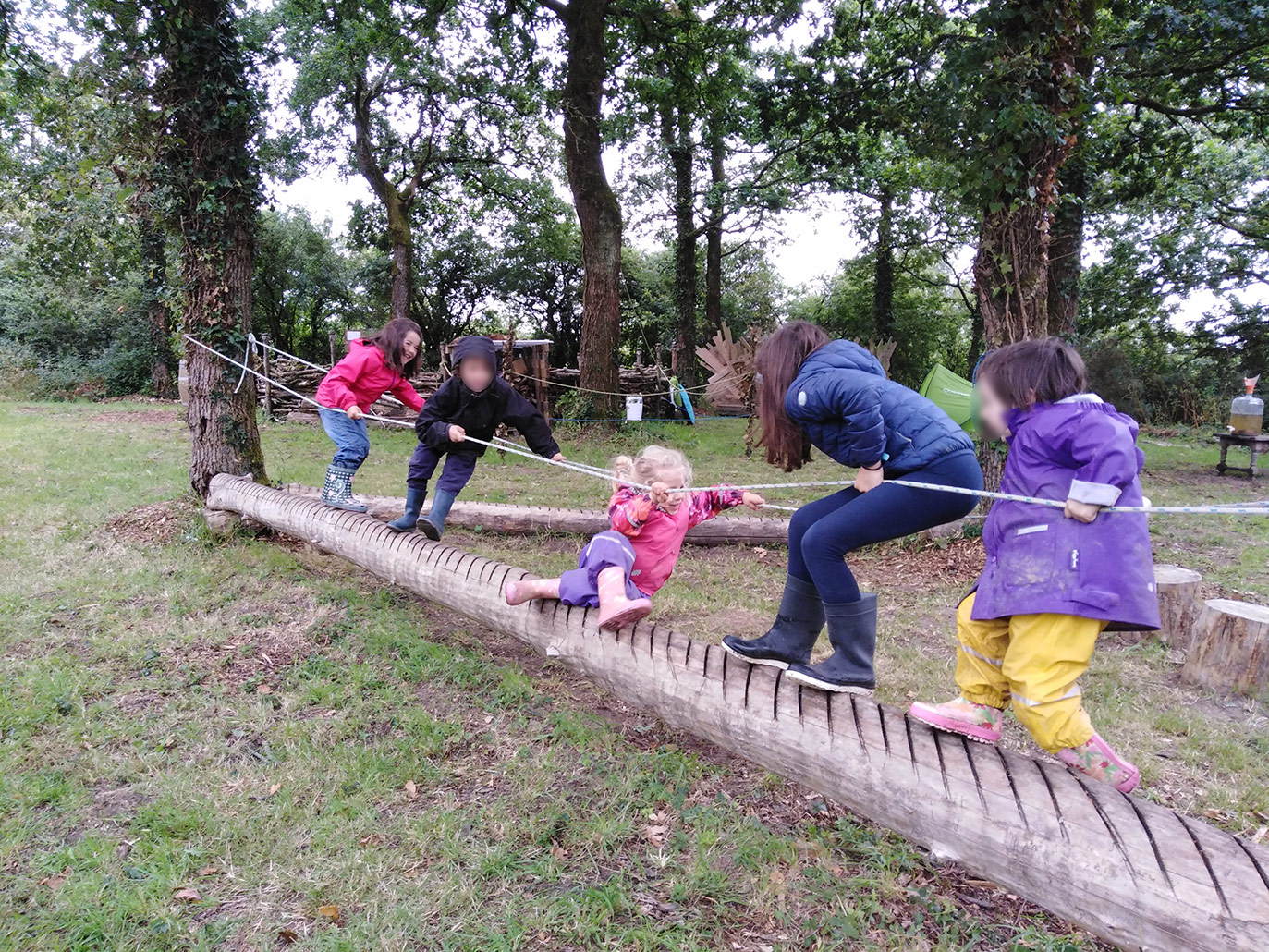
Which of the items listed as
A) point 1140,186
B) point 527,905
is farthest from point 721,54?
point 527,905

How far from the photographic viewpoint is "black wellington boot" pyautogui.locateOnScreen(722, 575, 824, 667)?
10.2 feet

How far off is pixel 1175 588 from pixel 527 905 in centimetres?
431

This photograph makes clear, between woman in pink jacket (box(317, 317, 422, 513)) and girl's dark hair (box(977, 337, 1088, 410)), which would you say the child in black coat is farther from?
girl's dark hair (box(977, 337, 1088, 410))

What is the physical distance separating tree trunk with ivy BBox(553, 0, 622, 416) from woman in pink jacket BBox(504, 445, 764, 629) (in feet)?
33.3

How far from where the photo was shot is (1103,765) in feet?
7.70

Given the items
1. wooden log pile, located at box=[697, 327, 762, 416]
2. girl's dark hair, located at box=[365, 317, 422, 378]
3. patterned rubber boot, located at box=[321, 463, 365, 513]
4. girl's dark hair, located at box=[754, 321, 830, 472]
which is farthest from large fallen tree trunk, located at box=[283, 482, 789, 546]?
wooden log pile, located at box=[697, 327, 762, 416]

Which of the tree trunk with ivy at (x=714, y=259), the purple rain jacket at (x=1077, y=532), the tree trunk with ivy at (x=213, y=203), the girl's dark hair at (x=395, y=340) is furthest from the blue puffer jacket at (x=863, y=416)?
the tree trunk with ivy at (x=714, y=259)

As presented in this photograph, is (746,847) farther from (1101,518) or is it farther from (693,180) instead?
(693,180)

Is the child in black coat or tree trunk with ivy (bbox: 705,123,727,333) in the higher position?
tree trunk with ivy (bbox: 705,123,727,333)

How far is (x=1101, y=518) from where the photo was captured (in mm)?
2215

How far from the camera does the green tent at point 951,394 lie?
8.18 meters

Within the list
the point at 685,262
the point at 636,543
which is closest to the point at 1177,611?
the point at 636,543

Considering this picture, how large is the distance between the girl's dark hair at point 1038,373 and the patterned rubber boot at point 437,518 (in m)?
3.93

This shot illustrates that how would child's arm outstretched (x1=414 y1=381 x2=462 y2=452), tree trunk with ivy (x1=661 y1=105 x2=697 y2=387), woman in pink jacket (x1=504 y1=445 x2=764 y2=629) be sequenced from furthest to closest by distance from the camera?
tree trunk with ivy (x1=661 y1=105 x2=697 y2=387), child's arm outstretched (x1=414 y1=381 x2=462 y2=452), woman in pink jacket (x1=504 y1=445 x2=764 y2=629)
